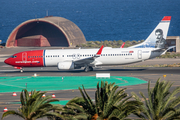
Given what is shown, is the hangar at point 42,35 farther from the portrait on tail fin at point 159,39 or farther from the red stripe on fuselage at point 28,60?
the portrait on tail fin at point 159,39

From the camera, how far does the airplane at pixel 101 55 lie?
151 feet

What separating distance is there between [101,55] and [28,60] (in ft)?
38.0

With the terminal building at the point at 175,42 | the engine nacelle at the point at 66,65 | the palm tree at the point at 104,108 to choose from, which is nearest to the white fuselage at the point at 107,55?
the engine nacelle at the point at 66,65

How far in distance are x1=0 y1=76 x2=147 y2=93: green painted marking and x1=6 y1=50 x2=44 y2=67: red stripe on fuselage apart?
4.40m

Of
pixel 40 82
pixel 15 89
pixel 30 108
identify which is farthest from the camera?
pixel 40 82

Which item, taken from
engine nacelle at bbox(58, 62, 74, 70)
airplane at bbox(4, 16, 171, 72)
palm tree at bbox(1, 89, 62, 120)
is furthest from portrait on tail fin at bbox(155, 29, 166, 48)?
palm tree at bbox(1, 89, 62, 120)

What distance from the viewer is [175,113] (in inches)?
647

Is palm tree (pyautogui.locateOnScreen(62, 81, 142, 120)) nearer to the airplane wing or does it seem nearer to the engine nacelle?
the airplane wing

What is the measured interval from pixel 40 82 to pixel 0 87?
5206mm

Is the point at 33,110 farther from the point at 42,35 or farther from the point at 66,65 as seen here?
the point at 42,35

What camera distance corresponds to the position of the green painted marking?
35969mm

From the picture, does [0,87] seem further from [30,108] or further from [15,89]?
[30,108]

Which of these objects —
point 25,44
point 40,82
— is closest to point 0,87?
point 40,82

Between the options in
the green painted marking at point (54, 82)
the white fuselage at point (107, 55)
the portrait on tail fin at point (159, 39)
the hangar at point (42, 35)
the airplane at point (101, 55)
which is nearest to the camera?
the green painted marking at point (54, 82)
